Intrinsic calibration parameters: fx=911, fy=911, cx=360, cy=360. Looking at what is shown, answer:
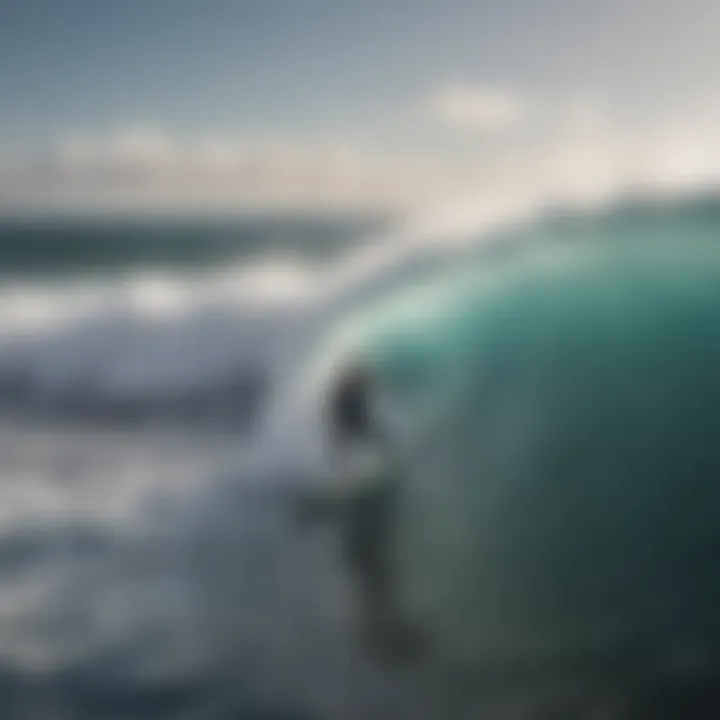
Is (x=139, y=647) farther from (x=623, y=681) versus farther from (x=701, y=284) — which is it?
(x=701, y=284)

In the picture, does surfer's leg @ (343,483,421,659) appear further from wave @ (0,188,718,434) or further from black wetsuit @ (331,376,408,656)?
wave @ (0,188,718,434)

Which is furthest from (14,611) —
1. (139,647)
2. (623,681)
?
(623,681)

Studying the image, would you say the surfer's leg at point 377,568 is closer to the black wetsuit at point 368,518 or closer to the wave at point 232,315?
the black wetsuit at point 368,518

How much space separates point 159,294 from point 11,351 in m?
0.38

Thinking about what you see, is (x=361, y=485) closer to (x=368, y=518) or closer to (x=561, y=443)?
(x=368, y=518)

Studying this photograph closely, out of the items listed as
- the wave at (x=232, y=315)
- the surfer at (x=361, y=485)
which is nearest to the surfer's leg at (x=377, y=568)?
the surfer at (x=361, y=485)

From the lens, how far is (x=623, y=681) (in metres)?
1.49

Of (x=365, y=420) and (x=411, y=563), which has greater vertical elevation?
(x=365, y=420)

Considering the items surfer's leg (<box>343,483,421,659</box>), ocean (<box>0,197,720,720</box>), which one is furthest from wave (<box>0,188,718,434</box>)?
surfer's leg (<box>343,483,421,659</box>)

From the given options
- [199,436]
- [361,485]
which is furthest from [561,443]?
[199,436]

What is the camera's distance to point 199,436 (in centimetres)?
206

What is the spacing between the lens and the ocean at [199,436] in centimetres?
149

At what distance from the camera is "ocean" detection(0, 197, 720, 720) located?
149 cm

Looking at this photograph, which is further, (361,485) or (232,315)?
(232,315)
